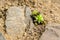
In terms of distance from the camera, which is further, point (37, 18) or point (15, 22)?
point (37, 18)

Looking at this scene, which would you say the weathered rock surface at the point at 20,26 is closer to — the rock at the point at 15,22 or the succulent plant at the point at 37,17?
the rock at the point at 15,22

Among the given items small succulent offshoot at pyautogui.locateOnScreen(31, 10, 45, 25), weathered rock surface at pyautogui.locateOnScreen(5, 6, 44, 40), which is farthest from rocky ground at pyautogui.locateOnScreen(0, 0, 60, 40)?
small succulent offshoot at pyautogui.locateOnScreen(31, 10, 45, 25)

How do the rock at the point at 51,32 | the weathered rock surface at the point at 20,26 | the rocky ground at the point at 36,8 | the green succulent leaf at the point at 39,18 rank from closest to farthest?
the rock at the point at 51,32
the weathered rock surface at the point at 20,26
the rocky ground at the point at 36,8
the green succulent leaf at the point at 39,18

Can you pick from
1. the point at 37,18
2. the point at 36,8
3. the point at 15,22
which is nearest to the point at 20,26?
the point at 15,22

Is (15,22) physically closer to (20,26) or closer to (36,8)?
(20,26)

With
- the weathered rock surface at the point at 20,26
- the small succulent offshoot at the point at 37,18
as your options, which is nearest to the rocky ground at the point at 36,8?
the weathered rock surface at the point at 20,26

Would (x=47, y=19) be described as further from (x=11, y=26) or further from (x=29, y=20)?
(x=11, y=26)
